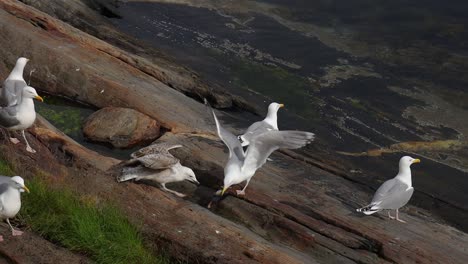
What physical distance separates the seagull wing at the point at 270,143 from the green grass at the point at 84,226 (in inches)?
68.5

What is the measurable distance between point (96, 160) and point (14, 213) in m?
1.78

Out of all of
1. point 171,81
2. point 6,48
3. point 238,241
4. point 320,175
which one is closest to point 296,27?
point 171,81

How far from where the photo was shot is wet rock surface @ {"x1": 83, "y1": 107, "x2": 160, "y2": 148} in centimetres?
1013

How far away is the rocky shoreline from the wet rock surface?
207 mm

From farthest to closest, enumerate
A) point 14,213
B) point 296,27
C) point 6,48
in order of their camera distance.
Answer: point 296,27 < point 6,48 < point 14,213

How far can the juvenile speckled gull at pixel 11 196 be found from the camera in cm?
661

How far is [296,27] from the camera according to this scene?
803 inches

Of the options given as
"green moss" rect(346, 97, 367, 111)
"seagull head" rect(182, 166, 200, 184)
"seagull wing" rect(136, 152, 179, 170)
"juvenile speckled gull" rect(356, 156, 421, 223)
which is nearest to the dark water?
"green moss" rect(346, 97, 367, 111)

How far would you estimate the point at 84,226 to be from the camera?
6727 mm

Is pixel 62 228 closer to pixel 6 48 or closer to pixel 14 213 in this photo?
pixel 14 213

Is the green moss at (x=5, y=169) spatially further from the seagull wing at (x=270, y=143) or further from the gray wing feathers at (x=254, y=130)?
the gray wing feathers at (x=254, y=130)

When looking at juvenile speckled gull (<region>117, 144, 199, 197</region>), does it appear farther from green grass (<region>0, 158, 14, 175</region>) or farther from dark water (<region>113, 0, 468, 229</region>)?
dark water (<region>113, 0, 468, 229</region>)

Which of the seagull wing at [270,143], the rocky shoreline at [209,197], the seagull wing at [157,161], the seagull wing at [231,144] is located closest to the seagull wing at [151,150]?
the seagull wing at [157,161]

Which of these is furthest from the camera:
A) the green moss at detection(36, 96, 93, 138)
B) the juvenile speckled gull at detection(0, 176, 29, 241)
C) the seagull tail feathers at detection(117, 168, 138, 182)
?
the green moss at detection(36, 96, 93, 138)
